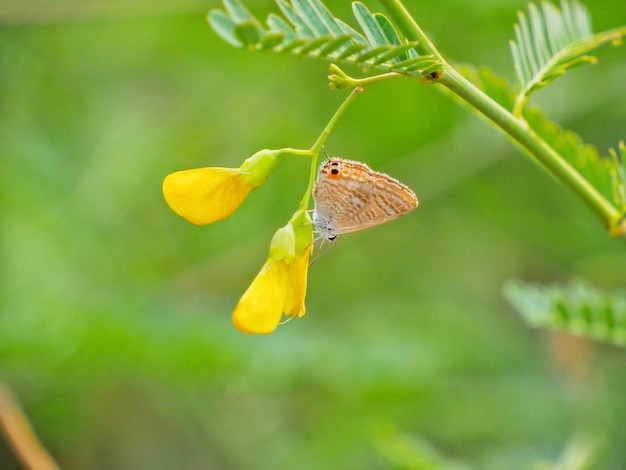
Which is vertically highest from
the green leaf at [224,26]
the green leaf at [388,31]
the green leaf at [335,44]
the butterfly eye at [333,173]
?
the green leaf at [224,26]

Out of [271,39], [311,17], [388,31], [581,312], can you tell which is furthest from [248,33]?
[581,312]

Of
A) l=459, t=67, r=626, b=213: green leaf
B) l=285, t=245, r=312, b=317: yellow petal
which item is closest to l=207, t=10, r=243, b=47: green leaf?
l=285, t=245, r=312, b=317: yellow petal

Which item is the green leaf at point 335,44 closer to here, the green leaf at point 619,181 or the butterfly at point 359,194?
the butterfly at point 359,194

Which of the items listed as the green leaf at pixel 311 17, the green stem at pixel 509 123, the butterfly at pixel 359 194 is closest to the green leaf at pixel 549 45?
the green stem at pixel 509 123

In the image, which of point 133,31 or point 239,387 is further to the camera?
point 133,31

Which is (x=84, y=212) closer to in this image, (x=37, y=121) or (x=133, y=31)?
(x=37, y=121)

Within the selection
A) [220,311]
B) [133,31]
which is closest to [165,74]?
[133,31]

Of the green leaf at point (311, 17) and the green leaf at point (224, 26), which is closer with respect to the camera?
the green leaf at point (224, 26)
